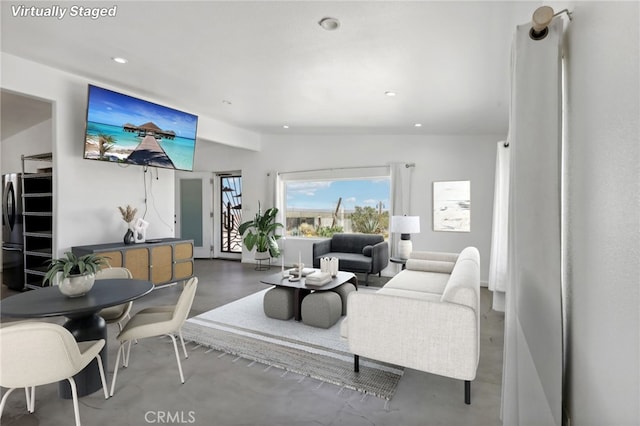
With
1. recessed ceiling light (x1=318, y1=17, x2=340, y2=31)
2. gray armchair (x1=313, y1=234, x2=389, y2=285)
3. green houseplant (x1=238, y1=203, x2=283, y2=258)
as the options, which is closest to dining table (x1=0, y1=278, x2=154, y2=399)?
recessed ceiling light (x1=318, y1=17, x2=340, y2=31)

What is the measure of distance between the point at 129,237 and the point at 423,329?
4.10 meters

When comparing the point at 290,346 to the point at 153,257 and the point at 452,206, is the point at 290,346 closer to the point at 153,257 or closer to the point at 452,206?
the point at 153,257

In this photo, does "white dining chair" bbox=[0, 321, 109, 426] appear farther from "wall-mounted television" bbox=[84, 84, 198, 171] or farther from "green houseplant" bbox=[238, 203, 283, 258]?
"green houseplant" bbox=[238, 203, 283, 258]

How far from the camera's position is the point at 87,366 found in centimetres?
221

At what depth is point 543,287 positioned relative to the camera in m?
1.26

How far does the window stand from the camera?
20.4 feet

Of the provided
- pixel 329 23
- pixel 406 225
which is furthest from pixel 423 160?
pixel 329 23

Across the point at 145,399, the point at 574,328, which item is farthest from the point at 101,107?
the point at 574,328

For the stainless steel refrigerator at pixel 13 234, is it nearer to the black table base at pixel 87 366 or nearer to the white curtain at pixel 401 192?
the black table base at pixel 87 366

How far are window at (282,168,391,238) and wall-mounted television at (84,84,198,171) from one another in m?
2.61

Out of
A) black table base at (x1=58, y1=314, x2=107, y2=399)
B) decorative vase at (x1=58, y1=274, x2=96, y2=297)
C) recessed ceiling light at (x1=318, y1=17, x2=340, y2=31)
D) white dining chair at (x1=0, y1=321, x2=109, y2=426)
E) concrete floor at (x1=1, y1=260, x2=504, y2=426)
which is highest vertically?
recessed ceiling light at (x1=318, y1=17, x2=340, y2=31)

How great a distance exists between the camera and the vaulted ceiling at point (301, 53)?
220 cm

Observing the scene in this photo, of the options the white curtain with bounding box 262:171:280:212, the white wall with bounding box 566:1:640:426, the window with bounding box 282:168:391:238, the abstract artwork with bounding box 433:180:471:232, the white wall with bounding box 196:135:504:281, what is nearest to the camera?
the white wall with bounding box 566:1:640:426

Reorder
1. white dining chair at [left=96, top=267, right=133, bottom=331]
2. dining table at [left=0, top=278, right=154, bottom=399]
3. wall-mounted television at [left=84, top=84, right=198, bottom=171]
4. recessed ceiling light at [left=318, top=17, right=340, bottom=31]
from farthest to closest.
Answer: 1. wall-mounted television at [left=84, top=84, right=198, bottom=171]
2. white dining chair at [left=96, top=267, right=133, bottom=331]
3. recessed ceiling light at [left=318, top=17, right=340, bottom=31]
4. dining table at [left=0, top=278, right=154, bottom=399]
